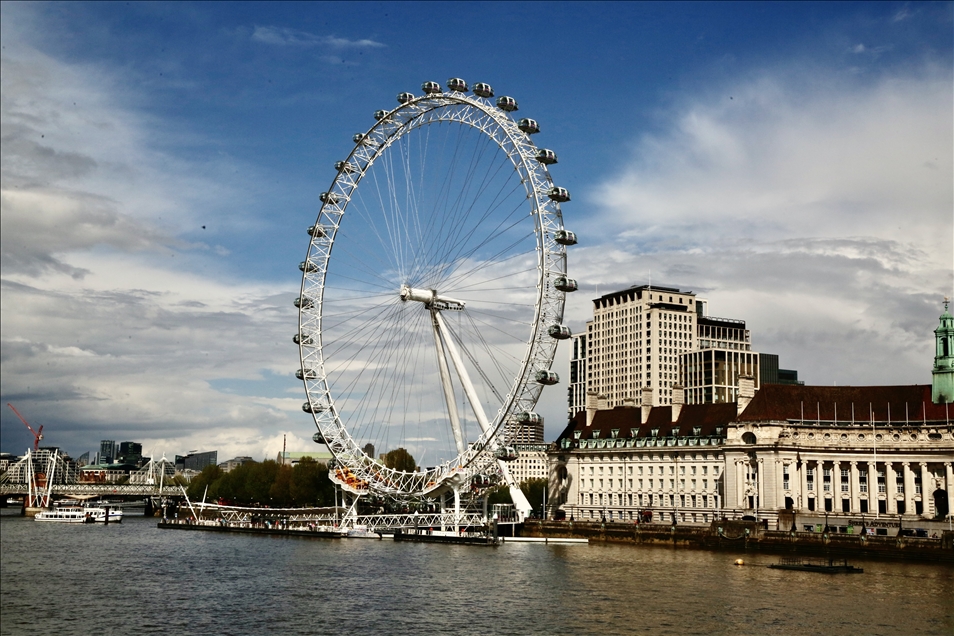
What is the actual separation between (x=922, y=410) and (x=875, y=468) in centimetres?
765

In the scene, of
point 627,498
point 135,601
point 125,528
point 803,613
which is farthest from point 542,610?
point 125,528

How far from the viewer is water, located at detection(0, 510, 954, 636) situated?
5159 cm

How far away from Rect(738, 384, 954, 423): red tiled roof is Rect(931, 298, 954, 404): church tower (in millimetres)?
963

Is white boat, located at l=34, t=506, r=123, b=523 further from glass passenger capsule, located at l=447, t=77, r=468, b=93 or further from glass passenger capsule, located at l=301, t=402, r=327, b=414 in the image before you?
glass passenger capsule, located at l=447, t=77, r=468, b=93

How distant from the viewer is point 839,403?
11494cm

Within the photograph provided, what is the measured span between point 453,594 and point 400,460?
309 feet

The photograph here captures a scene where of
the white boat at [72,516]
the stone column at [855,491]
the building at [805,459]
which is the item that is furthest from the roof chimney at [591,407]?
the white boat at [72,516]

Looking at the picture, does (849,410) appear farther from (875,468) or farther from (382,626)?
(382,626)

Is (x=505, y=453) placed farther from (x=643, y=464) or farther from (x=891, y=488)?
(x=891, y=488)

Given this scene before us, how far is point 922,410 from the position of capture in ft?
359

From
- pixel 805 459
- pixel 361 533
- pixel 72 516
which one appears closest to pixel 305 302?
pixel 361 533

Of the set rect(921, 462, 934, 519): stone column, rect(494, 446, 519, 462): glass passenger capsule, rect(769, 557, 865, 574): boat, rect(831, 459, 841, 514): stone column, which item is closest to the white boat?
rect(494, 446, 519, 462): glass passenger capsule

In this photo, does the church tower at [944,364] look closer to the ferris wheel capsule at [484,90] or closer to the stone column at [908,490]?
the stone column at [908,490]

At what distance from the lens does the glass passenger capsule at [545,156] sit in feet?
295
